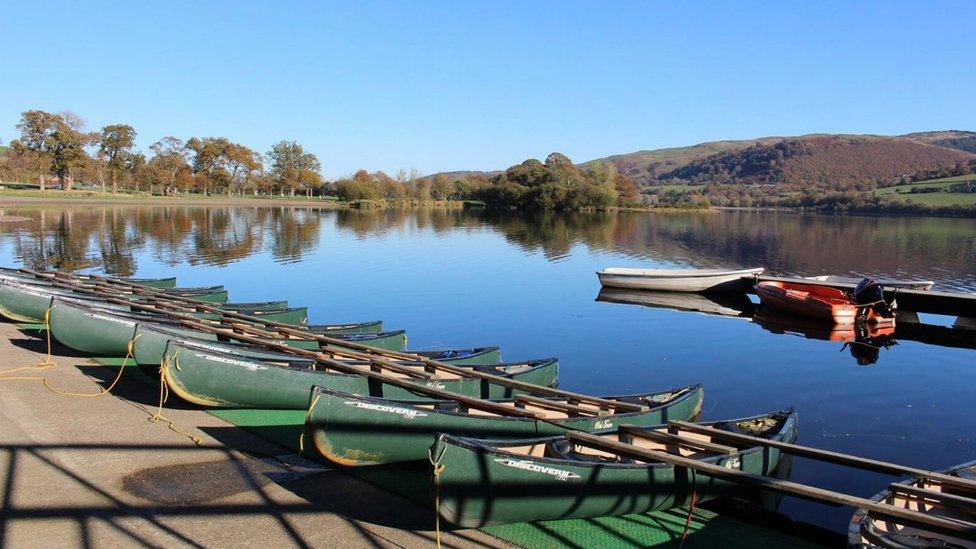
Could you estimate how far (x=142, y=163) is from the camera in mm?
123438

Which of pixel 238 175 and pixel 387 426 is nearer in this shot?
pixel 387 426

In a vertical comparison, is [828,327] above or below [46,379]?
below

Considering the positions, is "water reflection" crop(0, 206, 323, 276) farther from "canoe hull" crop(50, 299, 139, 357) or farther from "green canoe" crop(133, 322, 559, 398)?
"green canoe" crop(133, 322, 559, 398)

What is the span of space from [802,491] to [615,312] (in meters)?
20.7

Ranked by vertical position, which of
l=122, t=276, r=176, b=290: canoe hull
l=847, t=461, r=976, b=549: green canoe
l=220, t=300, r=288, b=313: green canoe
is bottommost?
l=847, t=461, r=976, b=549: green canoe

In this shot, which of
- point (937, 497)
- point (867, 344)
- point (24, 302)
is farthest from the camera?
Result: point (867, 344)

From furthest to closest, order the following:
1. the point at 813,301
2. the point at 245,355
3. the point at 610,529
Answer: the point at 813,301, the point at 245,355, the point at 610,529

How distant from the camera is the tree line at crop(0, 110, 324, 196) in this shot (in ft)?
322

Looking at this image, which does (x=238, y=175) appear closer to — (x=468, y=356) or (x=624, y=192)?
(x=624, y=192)

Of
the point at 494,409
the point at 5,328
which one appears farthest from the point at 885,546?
the point at 5,328

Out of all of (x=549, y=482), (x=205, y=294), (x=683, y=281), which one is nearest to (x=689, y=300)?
(x=683, y=281)

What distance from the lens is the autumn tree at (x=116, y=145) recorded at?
113562mm

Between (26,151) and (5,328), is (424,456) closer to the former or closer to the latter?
(5,328)

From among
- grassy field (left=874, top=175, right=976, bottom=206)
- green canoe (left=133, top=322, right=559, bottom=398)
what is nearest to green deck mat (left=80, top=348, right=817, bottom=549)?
green canoe (left=133, top=322, right=559, bottom=398)
